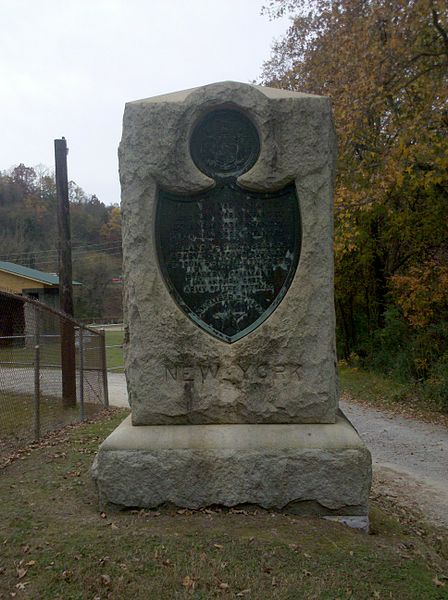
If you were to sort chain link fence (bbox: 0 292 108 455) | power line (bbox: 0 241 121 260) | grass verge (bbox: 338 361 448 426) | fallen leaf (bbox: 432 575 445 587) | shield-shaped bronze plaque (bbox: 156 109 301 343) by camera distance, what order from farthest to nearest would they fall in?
power line (bbox: 0 241 121 260), grass verge (bbox: 338 361 448 426), chain link fence (bbox: 0 292 108 455), shield-shaped bronze plaque (bbox: 156 109 301 343), fallen leaf (bbox: 432 575 445 587)

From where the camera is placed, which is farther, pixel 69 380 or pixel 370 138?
pixel 370 138

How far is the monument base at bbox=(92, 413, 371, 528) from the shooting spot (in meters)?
4.08

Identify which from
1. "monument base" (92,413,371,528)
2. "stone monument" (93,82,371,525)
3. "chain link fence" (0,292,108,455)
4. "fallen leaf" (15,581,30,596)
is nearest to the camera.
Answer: "fallen leaf" (15,581,30,596)

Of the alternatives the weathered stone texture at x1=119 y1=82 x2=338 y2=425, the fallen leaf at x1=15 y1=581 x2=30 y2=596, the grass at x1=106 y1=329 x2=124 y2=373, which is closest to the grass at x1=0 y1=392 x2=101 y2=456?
the weathered stone texture at x1=119 y1=82 x2=338 y2=425

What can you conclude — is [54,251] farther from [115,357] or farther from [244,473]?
[244,473]

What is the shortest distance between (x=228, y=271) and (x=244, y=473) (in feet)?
5.04

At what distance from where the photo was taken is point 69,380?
434 inches

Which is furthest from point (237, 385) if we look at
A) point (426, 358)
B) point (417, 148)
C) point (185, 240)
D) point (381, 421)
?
point (426, 358)

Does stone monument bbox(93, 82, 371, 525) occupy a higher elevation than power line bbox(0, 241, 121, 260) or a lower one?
lower

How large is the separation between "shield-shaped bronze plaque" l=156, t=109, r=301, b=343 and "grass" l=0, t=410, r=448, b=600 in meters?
1.46

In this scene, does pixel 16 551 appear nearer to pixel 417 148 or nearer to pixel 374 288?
pixel 417 148

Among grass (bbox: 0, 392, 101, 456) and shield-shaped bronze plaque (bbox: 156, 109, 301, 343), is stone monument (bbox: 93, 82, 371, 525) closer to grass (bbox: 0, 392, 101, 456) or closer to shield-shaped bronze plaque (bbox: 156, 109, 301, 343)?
shield-shaped bronze plaque (bbox: 156, 109, 301, 343)

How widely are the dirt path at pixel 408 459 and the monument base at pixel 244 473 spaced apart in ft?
5.32

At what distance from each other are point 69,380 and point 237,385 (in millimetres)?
7363
